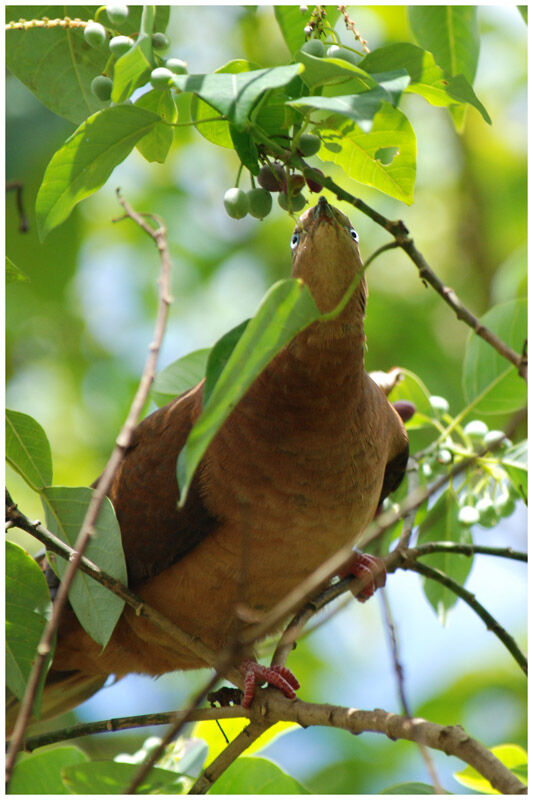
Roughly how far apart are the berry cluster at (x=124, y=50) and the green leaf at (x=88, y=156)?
0.09 m

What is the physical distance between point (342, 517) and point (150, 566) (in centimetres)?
63

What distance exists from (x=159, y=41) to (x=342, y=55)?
393 mm

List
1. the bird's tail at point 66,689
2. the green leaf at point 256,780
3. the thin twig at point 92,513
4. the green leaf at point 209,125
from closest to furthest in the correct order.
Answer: the thin twig at point 92,513
the green leaf at point 209,125
the green leaf at point 256,780
the bird's tail at point 66,689

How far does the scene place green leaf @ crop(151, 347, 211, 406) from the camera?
2.75 m

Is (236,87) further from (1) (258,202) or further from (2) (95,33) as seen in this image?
(2) (95,33)

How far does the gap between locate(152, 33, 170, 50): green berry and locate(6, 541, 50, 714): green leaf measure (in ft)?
3.88

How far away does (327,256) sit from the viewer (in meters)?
2.40

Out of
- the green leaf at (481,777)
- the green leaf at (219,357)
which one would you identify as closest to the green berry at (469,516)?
the green leaf at (481,777)

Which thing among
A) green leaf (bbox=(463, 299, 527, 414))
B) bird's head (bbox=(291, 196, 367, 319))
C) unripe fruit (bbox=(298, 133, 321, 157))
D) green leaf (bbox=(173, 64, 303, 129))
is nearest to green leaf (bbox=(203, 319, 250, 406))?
green leaf (bbox=(173, 64, 303, 129))

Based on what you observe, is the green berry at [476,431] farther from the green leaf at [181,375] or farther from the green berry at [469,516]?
the green leaf at [181,375]

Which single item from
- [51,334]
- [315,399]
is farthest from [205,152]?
[315,399]

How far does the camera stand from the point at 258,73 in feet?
4.86

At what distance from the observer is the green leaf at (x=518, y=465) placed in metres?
2.55

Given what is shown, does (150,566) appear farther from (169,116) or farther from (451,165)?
(451,165)
